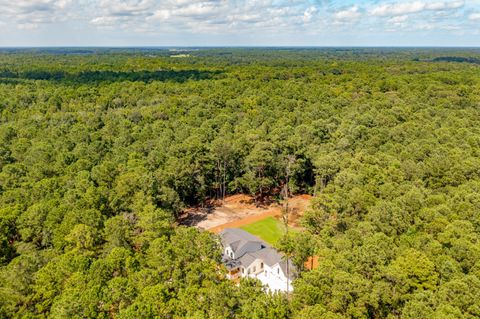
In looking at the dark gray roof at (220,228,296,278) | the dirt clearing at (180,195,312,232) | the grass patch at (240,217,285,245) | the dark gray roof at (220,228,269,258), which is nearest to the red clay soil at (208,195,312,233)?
the dirt clearing at (180,195,312,232)

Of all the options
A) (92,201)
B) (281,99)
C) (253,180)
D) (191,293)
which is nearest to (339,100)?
(281,99)

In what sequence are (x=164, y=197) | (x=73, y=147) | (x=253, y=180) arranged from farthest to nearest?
(x=73, y=147) → (x=253, y=180) → (x=164, y=197)

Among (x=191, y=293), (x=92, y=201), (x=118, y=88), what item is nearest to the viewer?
(x=191, y=293)

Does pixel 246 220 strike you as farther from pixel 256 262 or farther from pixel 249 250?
pixel 256 262

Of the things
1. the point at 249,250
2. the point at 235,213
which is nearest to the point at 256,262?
the point at 249,250

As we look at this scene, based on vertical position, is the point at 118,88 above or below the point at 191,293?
above

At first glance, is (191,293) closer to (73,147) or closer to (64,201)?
(64,201)

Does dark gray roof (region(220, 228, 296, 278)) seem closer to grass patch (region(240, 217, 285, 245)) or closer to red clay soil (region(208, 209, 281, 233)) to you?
grass patch (region(240, 217, 285, 245))
